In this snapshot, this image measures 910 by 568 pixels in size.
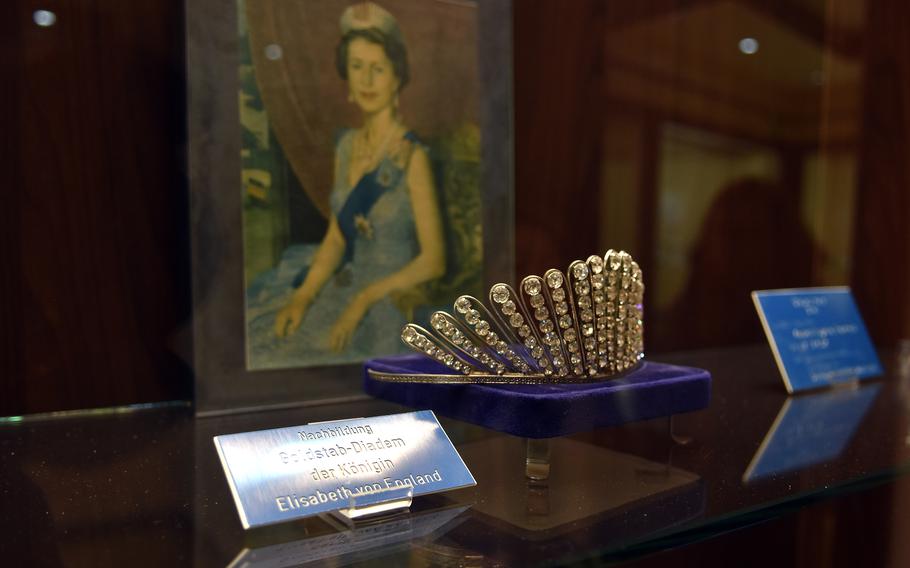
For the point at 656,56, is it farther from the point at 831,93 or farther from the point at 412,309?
the point at 412,309

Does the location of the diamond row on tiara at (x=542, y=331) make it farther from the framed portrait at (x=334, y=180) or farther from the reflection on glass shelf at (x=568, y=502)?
the framed portrait at (x=334, y=180)

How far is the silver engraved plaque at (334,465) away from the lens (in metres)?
0.47

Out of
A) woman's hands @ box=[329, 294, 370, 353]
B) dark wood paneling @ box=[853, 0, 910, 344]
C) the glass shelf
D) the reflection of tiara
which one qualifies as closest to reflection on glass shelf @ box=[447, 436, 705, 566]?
the glass shelf

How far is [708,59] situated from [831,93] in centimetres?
35

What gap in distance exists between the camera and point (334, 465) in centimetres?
51

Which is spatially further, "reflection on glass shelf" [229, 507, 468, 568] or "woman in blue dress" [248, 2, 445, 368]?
"woman in blue dress" [248, 2, 445, 368]

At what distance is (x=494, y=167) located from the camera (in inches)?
39.3

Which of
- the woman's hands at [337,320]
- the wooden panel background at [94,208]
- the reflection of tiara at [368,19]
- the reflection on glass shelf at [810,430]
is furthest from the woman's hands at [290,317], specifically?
the reflection on glass shelf at [810,430]

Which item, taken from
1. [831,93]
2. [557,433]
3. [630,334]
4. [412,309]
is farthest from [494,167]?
[831,93]

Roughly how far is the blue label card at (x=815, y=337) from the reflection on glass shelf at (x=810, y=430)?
0.08 ft

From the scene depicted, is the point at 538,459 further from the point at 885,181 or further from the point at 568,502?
the point at 885,181

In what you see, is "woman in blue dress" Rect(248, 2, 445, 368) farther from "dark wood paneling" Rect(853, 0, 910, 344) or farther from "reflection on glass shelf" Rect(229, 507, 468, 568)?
"dark wood paneling" Rect(853, 0, 910, 344)

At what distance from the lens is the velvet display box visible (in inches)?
23.0

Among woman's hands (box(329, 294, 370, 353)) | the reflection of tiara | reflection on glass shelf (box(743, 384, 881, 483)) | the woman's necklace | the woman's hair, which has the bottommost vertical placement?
reflection on glass shelf (box(743, 384, 881, 483))
